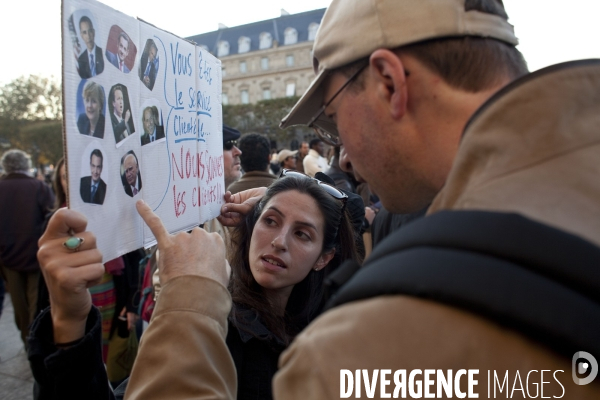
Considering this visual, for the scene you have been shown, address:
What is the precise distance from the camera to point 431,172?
104 cm

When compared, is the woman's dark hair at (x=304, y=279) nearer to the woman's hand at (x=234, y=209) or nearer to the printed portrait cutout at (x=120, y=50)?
the woman's hand at (x=234, y=209)

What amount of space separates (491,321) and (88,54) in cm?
117

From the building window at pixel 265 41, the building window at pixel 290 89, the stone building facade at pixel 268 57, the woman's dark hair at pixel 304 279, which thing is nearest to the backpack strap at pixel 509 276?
the woman's dark hair at pixel 304 279

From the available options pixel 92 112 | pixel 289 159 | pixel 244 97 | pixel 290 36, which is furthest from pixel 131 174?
pixel 290 36

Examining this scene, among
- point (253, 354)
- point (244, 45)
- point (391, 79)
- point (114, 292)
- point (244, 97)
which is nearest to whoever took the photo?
point (391, 79)

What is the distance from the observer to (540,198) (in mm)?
663

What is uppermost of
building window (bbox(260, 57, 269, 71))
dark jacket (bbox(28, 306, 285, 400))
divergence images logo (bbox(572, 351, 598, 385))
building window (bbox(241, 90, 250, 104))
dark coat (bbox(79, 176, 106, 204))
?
building window (bbox(260, 57, 269, 71))

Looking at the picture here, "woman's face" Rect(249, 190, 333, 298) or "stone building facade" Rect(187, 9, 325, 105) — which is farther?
"stone building facade" Rect(187, 9, 325, 105)

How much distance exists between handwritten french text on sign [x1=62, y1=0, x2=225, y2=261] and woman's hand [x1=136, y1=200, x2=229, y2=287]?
3.7 inches

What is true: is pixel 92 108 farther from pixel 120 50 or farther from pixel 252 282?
pixel 252 282

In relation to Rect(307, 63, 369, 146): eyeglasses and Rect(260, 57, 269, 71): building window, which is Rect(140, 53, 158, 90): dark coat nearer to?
Rect(307, 63, 369, 146): eyeglasses

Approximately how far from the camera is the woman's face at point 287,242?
203cm

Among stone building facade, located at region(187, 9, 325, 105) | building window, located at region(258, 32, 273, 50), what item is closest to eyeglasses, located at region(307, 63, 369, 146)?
stone building facade, located at region(187, 9, 325, 105)

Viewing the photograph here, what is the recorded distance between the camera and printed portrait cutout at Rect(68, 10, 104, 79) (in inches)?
44.9
